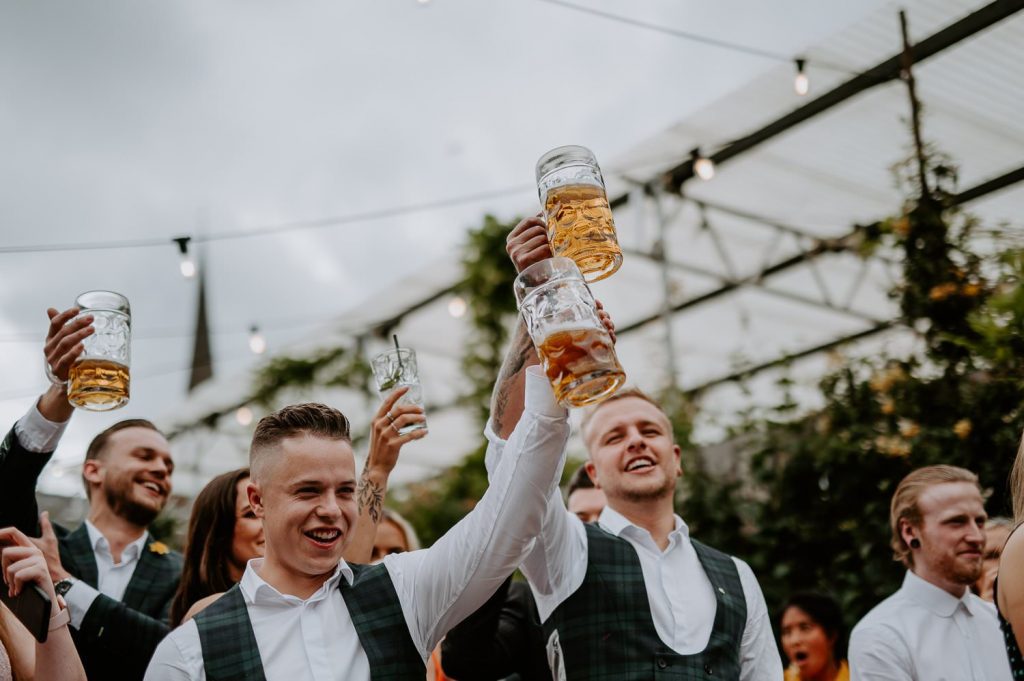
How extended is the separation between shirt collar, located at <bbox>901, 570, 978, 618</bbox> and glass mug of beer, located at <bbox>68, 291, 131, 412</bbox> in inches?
92.5

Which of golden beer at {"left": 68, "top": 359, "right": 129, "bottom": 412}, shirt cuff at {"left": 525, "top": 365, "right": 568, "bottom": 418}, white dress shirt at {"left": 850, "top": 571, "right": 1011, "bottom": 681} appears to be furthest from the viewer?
white dress shirt at {"left": 850, "top": 571, "right": 1011, "bottom": 681}

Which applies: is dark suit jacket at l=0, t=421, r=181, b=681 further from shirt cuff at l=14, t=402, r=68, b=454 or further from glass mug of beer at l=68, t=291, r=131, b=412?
glass mug of beer at l=68, t=291, r=131, b=412

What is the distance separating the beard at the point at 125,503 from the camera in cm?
326

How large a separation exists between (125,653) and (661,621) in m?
1.34

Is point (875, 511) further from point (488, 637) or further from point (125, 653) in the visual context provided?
point (125, 653)

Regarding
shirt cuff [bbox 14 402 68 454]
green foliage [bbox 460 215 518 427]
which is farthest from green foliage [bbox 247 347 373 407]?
Answer: shirt cuff [bbox 14 402 68 454]

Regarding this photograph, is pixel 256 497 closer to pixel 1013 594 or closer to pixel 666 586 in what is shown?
pixel 666 586

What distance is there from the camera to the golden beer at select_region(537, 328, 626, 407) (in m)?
1.61

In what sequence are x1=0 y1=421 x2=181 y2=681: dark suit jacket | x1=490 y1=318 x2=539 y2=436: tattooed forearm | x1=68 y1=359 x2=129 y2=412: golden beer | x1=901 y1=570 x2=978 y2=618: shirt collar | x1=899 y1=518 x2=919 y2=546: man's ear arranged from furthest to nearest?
→ x1=899 y1=518 x2=919 y2=546: man's ear
x1=901 y1=570 x2=978 y2=618: shirt collar
x1=0 y1=421 x2=181 y2=681: dark suit jacket
x1=68 y1=359 x2=129 y2=412: golden beer
x1=490 y1=318 x2=539 y2=436: tattooed forearm

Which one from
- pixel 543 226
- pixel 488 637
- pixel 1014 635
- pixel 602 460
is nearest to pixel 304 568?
pixel 488 637

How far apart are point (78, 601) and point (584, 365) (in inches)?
61.4

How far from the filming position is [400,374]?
2.47 meters

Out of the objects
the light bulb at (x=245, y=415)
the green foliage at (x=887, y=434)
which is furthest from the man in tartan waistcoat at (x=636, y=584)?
the light bulb at (x=245, y=415)

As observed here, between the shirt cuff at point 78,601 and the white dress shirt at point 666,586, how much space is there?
1087mm
